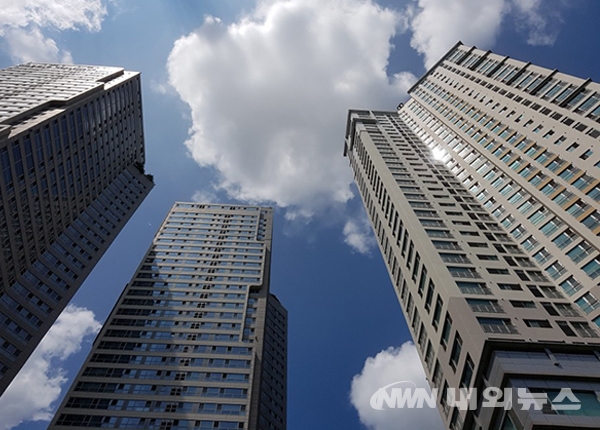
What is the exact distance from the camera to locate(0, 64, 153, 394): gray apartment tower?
5722 cm

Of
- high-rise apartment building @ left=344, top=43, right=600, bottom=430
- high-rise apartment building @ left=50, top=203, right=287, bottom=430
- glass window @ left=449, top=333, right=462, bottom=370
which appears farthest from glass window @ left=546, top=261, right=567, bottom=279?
high-rise apartment building @ left=50, top=203, right=287, bottom=430

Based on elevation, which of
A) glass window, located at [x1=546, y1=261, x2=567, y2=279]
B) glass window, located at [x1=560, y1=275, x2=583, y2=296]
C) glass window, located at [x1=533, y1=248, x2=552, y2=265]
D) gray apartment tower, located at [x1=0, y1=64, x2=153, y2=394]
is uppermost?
gray apartment tower, located at [x1=0, y1=64, x2=153, y2=394]

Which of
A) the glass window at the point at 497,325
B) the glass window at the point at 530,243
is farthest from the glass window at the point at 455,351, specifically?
the glass window at the point at 530,243

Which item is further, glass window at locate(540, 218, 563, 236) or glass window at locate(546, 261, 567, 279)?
glass window at locate(540, 218, 563, 236)

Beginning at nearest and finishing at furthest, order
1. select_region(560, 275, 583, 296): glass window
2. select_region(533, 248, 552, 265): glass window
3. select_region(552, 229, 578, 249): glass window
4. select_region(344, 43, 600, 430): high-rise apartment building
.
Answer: select_region(344, 43, 600, 430): high-rise apartment building → select_region(560, 275, 583, 296): glass window → select_region(552, 229, 578, 249): glass window → select_region(533, 248, 552, 265): glass window

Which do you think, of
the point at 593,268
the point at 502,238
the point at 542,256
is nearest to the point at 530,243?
the point at 542,256

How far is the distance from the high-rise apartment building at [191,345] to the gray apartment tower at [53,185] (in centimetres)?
983

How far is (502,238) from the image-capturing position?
169 feet

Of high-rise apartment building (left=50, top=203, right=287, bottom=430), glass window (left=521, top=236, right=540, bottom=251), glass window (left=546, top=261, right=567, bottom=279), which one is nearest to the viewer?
glass window (left=546, top=261, right=567, bottom=279)

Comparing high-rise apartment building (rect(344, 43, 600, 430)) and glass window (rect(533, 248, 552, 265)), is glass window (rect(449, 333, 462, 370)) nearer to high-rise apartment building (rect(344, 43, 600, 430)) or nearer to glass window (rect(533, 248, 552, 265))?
high-rise apartment building (rect(344, 43, 600, 430))

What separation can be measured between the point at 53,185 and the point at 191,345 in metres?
34.1

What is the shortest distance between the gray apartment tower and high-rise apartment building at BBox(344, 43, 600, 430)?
173ft

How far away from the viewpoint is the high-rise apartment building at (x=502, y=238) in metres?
32.0

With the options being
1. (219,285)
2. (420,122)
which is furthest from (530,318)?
(420,122)
